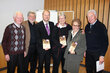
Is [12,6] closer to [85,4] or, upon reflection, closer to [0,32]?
[0,32]

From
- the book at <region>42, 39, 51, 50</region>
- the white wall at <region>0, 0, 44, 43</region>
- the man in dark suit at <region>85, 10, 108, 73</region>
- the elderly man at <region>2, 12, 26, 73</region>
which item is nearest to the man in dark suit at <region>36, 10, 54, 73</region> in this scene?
the book at <region>42, 39, 51, 50</region>

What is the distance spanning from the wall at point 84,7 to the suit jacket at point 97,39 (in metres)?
1.63

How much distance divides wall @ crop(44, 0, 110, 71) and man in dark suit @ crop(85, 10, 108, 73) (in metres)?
1.58

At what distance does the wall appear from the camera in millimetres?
3485

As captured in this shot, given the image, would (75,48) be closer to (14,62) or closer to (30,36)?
(30,36)

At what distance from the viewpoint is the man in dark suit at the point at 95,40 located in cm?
204

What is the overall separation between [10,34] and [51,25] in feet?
3.15

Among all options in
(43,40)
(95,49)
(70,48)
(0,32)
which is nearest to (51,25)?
(43,40)

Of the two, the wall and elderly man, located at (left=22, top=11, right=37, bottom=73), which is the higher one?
the wall

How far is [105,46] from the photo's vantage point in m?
2.03

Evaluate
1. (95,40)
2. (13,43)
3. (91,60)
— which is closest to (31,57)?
(13,43)

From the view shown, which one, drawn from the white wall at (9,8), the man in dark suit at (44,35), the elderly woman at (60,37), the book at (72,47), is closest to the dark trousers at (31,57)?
the man in dark suit at (44,35)

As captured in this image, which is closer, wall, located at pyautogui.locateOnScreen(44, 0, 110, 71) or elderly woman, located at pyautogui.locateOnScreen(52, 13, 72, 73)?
elderly woman, located at pyautogui.locateOnScreen(52, 13, 72, 73)

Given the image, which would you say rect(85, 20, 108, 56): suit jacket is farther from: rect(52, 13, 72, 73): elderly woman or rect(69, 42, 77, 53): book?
rect(52, 13, 72, 73): elderly woman
